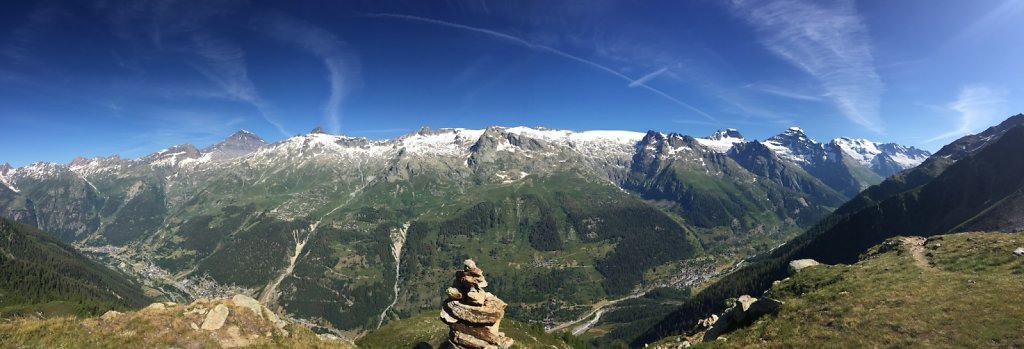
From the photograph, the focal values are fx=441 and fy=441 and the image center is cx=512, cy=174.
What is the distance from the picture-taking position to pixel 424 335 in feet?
347

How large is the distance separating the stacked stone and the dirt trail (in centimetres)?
4998

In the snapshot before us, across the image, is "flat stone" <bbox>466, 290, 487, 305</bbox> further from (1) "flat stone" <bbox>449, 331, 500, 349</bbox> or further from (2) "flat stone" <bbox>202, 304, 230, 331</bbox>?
(2) "flat stone" <bbox>202, 304, 230, 331</bbox>

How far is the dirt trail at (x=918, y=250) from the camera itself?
52.2 m

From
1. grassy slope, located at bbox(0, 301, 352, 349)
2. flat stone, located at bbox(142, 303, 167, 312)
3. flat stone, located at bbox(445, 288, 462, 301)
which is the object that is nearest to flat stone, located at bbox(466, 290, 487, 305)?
flat stone, located at bbox(445, 288, 462, 301)

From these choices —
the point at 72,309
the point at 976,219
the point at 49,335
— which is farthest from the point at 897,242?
the point at 72,309

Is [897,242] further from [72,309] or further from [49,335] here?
[72,309]

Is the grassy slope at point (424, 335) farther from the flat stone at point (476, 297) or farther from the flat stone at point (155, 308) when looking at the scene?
the flat stone at point (155, 308)

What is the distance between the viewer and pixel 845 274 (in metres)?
52.0

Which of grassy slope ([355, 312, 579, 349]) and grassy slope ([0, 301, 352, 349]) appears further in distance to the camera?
grassy slope ([355, 312, 579, 349])

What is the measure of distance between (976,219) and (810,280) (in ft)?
560

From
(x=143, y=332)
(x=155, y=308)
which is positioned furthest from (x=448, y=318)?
(x=155, y=308)

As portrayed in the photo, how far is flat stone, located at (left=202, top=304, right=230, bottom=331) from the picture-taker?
33625 mm

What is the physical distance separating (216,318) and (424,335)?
7619cm

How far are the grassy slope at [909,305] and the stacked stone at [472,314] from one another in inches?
914
